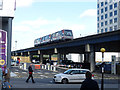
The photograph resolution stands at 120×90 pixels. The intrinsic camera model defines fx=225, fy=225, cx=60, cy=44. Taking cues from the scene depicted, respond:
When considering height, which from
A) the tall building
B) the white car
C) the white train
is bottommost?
the white car

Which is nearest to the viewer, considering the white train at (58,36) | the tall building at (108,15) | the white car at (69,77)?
the white car at (69,77)

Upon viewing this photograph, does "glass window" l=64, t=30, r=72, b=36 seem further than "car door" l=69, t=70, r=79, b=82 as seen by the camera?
Yes

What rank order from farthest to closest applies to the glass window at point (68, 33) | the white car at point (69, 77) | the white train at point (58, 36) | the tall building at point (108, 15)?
the tall building at point (108, 15)
the white train at point (58, 36)
the glass window at point (68, 33)
the white car at point (69, 77)

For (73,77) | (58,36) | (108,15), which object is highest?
(108,15)

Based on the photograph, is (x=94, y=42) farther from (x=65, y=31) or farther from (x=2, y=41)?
(x=2, y=41)

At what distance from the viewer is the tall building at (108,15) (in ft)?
285

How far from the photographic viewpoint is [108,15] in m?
92.8

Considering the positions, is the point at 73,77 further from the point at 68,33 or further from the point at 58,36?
the point at 58,36

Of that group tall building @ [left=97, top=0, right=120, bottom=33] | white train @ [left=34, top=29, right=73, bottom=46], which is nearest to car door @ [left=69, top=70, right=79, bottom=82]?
white train @ [left=34, top=29, right=73, bottom=46]

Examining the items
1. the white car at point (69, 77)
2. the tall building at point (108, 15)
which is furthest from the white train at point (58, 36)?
the white car at point (69, 77)

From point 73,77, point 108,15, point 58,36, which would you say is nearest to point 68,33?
point 58,36

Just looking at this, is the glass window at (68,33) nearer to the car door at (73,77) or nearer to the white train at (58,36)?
the white train at (58,36)

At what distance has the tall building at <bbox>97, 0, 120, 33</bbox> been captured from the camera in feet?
285

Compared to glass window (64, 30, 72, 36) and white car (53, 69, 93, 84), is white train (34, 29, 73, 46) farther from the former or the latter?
white car (53, 69, 93, 84)
